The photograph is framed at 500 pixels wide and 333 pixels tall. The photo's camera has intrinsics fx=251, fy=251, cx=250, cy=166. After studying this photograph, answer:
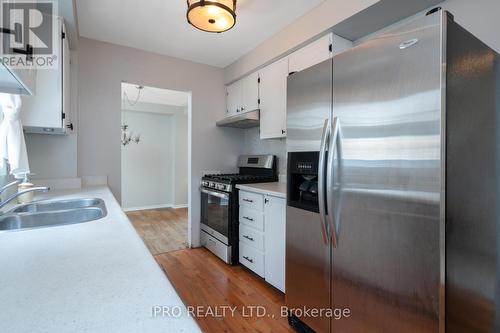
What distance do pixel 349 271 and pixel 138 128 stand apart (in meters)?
5.65

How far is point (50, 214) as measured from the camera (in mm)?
1476

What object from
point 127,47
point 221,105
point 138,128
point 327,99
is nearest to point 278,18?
point 327,99

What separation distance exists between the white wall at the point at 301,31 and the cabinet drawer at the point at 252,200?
1445 mm

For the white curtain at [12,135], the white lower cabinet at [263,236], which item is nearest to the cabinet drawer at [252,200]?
the white lower cabinet at [263,236]

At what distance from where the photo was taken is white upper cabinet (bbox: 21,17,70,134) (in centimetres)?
181

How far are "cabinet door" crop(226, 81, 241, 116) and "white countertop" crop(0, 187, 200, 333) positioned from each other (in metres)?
2.57

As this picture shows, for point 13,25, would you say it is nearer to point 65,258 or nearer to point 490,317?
point 65,258

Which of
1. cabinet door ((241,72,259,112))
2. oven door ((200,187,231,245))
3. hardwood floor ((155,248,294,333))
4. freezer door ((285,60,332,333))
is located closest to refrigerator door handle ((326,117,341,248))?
freezer door ((285,60,332,333))

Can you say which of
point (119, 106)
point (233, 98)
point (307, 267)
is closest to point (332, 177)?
point (307, 267)

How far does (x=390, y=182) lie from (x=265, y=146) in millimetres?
2182

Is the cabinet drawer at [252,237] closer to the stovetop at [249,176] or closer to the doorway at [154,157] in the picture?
the stovetop at [249,176]

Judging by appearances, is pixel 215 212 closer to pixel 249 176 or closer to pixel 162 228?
pixel 249 176

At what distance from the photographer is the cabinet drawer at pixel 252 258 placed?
2.46 m

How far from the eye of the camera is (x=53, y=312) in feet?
1.72
